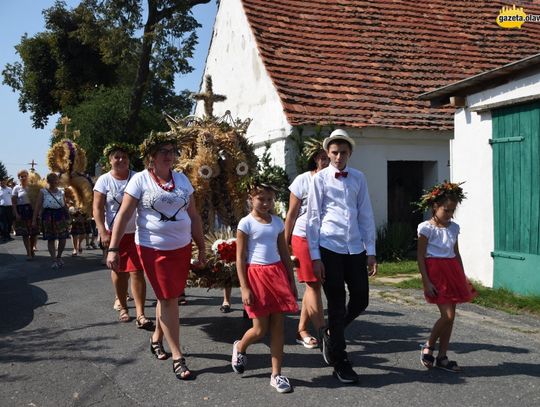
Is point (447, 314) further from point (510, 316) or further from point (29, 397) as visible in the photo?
point (29, 397)

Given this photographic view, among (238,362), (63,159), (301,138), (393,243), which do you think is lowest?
(238,362)

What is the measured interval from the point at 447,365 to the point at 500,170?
414 cm

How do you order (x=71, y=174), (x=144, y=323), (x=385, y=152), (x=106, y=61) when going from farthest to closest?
1. (x=106, y=61)
2. (x=71, y=174)
3. (x=385, y=152)
4. (x=144, y=323)

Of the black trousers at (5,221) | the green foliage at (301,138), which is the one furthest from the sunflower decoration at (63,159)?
the black trousers at (5,221)

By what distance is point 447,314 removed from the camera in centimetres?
454

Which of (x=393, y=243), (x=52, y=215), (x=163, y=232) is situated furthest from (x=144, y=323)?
(x=393, y=243)

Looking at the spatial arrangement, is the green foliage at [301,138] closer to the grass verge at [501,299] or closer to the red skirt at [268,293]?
the grass verge at [501,299]

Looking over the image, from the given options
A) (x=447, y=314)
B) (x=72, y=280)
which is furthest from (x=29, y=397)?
(x=72, y=280)

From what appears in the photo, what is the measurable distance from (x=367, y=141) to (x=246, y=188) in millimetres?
7465

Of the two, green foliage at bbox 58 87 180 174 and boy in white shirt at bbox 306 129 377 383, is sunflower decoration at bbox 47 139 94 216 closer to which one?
boy in white shirt at bbox 306 129 377 383

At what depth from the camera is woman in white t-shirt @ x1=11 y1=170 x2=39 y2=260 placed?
39.3ft

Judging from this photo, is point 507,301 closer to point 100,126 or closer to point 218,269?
point 218,269

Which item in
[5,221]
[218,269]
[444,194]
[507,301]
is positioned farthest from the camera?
[5,221]

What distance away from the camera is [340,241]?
4.39 metres
